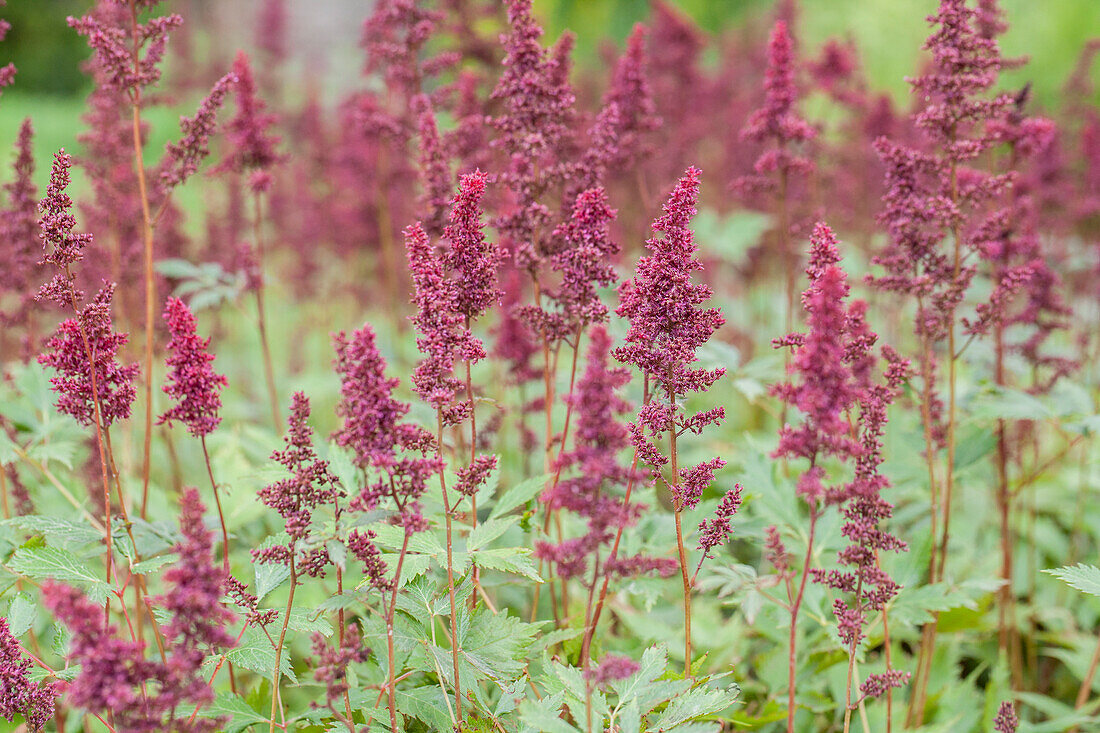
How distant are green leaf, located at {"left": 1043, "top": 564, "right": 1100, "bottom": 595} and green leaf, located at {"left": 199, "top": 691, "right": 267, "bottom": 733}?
2399mm

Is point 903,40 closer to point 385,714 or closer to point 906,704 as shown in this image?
Result: point 906,704

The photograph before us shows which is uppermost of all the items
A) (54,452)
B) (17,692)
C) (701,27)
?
(701,27)

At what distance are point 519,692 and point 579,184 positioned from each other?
1762 millimetres

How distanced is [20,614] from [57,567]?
0.65 ft

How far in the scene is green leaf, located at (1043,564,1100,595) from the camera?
8.04 ft

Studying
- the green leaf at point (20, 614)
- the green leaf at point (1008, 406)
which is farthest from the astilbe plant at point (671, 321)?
the green leaf at point (20, 614)

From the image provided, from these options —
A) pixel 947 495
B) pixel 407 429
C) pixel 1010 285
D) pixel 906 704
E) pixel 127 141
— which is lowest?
pixel 906 704

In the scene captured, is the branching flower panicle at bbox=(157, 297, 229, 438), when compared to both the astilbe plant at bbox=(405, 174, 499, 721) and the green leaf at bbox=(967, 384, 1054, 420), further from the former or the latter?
the green leaf at bbox=(967, 384, 1054, 420)

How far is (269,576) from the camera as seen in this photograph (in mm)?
2633

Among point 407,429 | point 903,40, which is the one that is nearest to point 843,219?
point 407,429

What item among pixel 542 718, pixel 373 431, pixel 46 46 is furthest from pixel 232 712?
pixel 46 46

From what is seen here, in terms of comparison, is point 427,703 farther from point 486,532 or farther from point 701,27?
point 701,27

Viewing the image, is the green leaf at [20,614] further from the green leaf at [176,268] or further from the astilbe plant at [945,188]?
the astilbe plant at [945,188]

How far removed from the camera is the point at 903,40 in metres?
12.4
